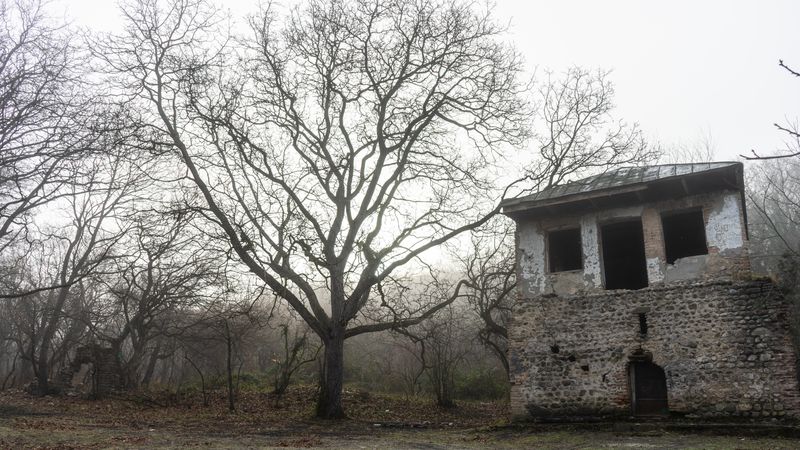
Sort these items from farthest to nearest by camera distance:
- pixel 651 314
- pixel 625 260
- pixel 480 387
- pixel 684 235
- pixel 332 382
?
pixel 480 387 → pixel 625 260 → pixel 684 235 → pixel 332 382 → pixel 651 314

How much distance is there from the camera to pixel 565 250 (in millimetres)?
18906

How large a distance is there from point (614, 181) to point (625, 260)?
3.71m

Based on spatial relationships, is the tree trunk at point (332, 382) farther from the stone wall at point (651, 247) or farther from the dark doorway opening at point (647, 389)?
the dark doorway opening at point (647, 389)

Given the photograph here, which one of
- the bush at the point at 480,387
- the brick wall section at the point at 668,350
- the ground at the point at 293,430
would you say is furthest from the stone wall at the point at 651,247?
the bush at the point at 480,387

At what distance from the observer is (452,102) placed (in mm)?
19078

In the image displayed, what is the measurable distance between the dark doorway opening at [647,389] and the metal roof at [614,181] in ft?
15.1

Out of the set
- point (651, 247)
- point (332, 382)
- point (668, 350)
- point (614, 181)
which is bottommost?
point (332, 382)

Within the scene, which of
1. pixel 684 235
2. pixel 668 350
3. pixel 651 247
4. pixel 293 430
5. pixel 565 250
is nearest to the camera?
pixel 293 430

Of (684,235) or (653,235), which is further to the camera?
(684,235)

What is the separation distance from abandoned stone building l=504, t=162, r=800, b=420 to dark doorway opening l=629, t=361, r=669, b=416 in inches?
1.0

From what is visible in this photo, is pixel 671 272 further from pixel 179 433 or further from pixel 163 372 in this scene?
pixel 163 372

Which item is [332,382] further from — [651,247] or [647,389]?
[651,247]

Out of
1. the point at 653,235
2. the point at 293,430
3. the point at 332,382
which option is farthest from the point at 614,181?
the point at 293,430

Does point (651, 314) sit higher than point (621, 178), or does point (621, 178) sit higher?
point (621, 178)
